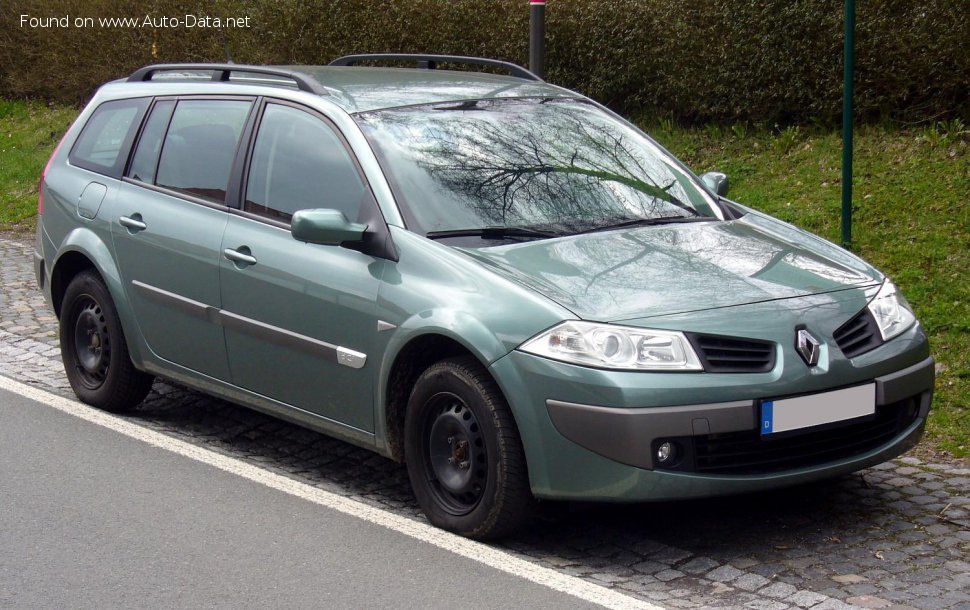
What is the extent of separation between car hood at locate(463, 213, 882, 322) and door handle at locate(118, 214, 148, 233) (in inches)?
84.7

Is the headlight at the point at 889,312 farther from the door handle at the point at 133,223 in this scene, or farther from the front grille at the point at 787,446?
the door handle at the point at 133,223

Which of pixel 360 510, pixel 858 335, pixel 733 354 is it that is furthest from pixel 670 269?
pixel 360 510

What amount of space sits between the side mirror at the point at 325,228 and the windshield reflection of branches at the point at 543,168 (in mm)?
447

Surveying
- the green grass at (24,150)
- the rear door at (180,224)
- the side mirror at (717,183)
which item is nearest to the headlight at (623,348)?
the side mirror at (717,183)

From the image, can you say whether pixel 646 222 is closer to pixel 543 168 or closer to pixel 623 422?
pixel 543 168

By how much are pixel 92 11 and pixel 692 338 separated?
48.9 feet

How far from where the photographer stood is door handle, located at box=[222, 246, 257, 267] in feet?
19.3

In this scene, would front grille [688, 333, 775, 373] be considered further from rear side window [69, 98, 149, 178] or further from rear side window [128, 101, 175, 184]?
rear side window [69, 98, 149, 178]

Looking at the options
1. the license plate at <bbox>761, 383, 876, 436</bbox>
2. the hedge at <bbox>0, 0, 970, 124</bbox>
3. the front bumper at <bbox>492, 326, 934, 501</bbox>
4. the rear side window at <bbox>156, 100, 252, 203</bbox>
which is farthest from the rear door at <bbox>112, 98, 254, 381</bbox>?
the hedge at <bbox>0, 0, 970, 124</bbox>

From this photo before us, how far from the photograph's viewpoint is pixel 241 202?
6129 mm

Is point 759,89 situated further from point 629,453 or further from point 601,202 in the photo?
point 629,453

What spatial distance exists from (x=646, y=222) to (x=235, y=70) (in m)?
2.18

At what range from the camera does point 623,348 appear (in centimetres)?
469

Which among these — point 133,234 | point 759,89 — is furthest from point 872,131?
point 133,234
